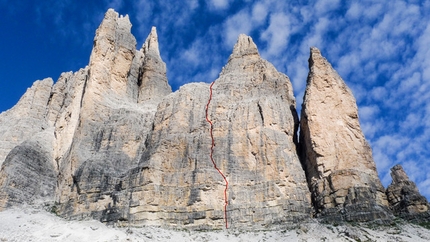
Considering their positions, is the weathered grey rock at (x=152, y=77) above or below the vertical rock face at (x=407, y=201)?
above

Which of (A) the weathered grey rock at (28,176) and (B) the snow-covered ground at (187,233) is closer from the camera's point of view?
(B) the snow-covered ground at (187,233)

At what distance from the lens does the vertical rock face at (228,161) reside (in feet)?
110

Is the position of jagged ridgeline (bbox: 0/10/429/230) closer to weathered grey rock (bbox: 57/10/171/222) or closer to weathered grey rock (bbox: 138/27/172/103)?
weathered grey rock (bbox: 57/10/171/222)

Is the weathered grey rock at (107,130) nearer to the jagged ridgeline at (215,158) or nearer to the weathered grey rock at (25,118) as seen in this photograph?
the jagged ridgeline at (215,158)

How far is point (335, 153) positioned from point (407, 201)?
6.93 meters

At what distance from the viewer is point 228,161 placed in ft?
121

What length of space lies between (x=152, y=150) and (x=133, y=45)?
22.1 metres

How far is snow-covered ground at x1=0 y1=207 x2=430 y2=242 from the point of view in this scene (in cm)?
2825

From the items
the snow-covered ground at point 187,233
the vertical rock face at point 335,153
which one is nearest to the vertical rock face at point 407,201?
the vertical rock face at point 335,153

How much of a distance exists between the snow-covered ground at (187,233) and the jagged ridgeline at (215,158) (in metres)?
1.48

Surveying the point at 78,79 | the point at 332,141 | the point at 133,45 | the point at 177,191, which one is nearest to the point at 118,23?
the point at 133,45

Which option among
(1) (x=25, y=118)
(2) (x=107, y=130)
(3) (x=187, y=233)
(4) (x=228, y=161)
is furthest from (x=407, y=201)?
(1) (x=25, y=118)

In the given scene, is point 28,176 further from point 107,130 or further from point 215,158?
point 215,158

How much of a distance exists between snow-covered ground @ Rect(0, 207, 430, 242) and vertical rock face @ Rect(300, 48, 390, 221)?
1.83 m
